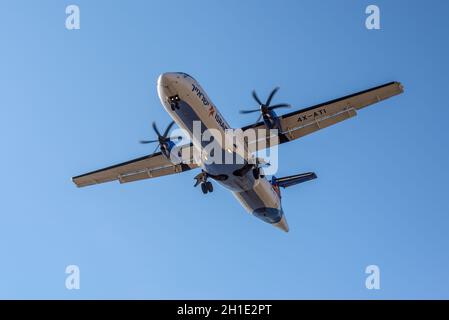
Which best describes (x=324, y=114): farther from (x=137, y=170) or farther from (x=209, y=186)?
(x=137, y=170)

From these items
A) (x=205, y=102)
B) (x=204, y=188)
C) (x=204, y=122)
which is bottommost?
(x=204, y=188)

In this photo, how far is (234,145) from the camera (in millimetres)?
30266

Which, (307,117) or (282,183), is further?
(282,183)

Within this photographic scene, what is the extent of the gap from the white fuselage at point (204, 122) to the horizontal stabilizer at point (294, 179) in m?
2.51

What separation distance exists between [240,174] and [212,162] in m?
1.90

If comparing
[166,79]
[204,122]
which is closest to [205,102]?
[204,122]

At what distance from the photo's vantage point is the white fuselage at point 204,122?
28047 millimetres

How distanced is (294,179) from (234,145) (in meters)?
7.30

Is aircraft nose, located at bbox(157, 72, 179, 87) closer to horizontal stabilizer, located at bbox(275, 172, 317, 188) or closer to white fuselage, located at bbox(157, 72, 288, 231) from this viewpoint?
white fuselage, located at bbox(157, 72, 288, 231)
